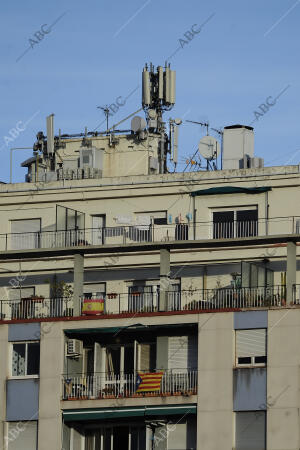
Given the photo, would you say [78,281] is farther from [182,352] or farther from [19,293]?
[182,352]

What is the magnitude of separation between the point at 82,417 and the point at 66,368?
268cm

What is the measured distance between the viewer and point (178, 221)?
94812mm

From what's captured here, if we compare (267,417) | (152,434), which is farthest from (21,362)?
(267,417)

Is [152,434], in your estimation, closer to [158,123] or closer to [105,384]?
[105,384]

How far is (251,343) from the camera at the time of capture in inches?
3255

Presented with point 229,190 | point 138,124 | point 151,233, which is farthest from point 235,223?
point 138,124

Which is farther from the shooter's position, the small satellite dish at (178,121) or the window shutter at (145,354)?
the small satellite dish at (178,121)

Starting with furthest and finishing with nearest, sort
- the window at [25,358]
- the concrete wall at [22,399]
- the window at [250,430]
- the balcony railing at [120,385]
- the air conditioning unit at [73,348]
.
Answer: the air conditioning unit at [73,348] < the window at [25,358] < the concrete wall at [22,399] < the balcony railing at [120,385] < the window at [250,430]

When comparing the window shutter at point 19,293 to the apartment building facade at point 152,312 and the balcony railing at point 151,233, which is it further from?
the balcony railing at point 151,233

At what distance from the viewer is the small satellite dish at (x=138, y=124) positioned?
335 feet

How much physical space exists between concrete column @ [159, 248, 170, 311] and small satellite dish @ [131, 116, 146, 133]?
51.1ft

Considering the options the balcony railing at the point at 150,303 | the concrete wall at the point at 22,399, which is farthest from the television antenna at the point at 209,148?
the concrete wall at the point at 22,399

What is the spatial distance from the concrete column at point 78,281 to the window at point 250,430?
10.8 meters

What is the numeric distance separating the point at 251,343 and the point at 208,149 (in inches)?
724
